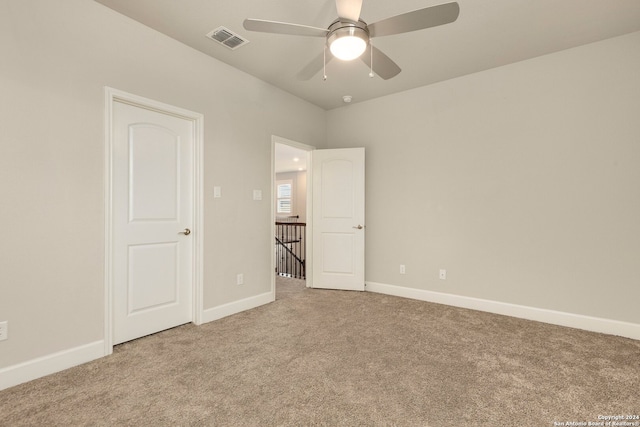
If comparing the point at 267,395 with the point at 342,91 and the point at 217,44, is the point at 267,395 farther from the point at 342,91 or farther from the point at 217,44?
the point at 342,91

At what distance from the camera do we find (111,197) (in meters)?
2.33

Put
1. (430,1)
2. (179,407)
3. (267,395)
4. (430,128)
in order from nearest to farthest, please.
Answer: (179,407) → (267,395) → (430,1) → (430,128)

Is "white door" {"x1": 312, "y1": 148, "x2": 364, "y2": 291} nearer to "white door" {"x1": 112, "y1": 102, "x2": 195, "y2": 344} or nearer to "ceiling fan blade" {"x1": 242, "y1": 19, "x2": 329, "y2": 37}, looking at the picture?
"white door" {"x1": 112, "y1": 102, "x2": 195, "y2": 344}

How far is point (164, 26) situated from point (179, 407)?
2.91m

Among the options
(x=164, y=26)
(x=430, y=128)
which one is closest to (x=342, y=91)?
(x=430, y=128)

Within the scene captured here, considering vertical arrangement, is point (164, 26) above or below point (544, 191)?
above

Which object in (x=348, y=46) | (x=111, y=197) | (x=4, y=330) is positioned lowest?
(x=4, y=330)

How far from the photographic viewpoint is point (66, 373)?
204 cm

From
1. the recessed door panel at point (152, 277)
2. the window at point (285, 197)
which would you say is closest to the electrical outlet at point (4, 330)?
the recessed door panel at point (152, 277)

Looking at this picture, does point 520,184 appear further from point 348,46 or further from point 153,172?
point 153,172

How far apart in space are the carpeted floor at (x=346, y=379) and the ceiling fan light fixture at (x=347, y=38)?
2.18 meters

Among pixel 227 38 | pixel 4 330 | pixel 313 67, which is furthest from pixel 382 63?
pixel 4 330

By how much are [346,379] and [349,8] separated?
232 cm

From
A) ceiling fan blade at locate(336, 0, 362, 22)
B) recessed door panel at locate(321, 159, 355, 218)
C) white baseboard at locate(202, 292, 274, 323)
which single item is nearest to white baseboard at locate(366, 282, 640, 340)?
recessed door panel at locate(321, 159, 355, 218)
